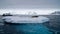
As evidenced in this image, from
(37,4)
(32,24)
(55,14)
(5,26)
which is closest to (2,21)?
(5,26)

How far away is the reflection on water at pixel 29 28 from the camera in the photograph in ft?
4.22

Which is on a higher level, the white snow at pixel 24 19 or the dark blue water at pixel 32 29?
the white snow at pixel 24 19

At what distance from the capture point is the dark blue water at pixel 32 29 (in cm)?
129

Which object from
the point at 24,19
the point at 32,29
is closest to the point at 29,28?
the point at 32,29

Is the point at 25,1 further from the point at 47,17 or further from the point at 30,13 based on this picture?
the point at 47,17

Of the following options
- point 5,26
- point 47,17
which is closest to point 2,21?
point 5,26

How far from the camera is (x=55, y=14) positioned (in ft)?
4.31

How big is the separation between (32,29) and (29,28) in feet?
0.17

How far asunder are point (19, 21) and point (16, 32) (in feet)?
0.62

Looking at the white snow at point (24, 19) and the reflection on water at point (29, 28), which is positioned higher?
the white snow at point (24, 19)

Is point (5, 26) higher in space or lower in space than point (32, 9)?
lower

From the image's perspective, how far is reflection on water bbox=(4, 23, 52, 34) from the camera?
1.29 meters

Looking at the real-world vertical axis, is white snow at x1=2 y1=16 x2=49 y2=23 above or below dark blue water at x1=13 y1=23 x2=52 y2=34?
above

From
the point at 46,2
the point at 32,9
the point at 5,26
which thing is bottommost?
the point at 5,26
